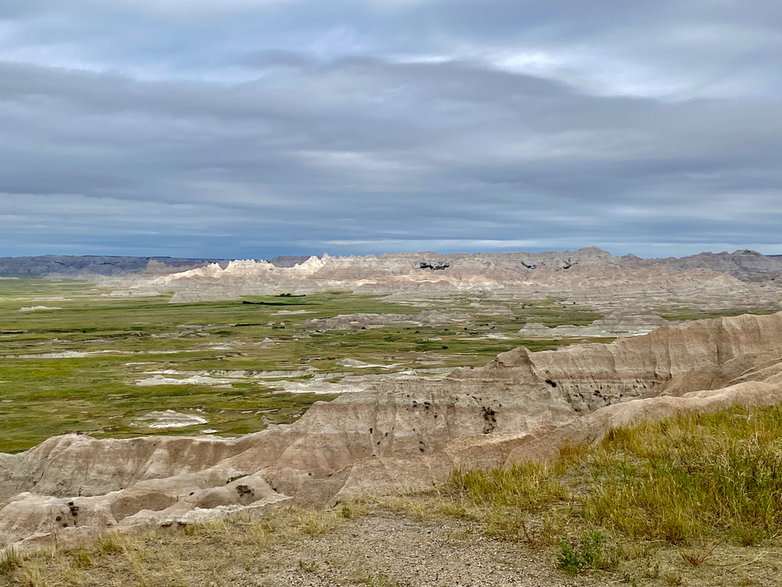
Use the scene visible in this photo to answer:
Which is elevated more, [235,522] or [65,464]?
[235,522]

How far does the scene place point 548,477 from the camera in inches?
477

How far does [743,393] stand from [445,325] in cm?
14255

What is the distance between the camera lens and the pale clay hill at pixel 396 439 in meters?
19.2

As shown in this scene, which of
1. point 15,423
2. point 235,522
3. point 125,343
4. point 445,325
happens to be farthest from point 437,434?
point 445,325

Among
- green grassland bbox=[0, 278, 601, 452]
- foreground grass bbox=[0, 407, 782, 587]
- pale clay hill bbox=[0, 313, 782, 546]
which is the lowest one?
green grassland bbox=[0, 278, 601, 452]

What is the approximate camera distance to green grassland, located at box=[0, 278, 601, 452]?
6481cm

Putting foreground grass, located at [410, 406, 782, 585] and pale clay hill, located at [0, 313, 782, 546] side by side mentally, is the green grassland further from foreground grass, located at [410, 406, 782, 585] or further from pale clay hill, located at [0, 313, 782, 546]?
foreground grass, located at [410, 406, 782, 585]

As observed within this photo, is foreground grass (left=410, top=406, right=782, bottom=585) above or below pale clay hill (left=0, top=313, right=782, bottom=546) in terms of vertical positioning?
above

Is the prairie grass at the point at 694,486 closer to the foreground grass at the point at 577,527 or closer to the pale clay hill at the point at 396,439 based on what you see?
the foreground grass at the point at 577,527

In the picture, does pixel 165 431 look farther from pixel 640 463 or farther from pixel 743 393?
pixel 640 463

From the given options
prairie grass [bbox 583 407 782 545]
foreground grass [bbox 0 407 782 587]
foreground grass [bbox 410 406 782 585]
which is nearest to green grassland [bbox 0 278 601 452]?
foreground grass [bbox 0 407 782 587]

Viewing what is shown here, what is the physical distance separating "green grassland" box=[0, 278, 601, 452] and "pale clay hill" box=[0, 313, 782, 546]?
17.2 m

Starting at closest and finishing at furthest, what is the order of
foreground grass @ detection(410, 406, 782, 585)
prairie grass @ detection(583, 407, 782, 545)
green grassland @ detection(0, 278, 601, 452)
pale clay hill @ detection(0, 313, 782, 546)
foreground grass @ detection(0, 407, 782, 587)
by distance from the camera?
foreground grass @ detection(0, 407, 782, 587) → foreground grass @ detection(410, 406, 782, 585) → prairie grass @ detection(583, 407, 782, 545) → pale clay hill @ detection(0, 313, 782, 546) → green grassland @ detection(0, 278, 601, 452)

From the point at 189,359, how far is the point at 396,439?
76667mm
